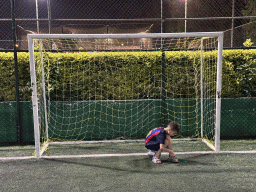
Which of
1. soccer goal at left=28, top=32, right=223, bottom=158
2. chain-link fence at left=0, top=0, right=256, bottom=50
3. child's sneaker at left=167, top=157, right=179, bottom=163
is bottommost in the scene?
child's sneaker at left=167, top=157, right=179, bottom=163

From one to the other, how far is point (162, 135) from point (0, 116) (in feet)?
11.1

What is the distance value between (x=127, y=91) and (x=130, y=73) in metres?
0.41

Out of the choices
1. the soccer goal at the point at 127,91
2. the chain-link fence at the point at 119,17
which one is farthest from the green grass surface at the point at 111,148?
the chain-link fence at the point at 119,17

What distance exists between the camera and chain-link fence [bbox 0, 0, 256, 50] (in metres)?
5.14

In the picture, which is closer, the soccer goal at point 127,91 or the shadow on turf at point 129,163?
the shadow on turf at point 129,163

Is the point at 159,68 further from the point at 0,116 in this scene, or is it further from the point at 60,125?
the point at 0,116

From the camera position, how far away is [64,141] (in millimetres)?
4863

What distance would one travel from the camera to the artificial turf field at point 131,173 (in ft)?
9.12

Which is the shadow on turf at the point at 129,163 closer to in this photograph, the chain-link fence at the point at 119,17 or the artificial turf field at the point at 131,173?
the artificial turf field at the point at 131,173

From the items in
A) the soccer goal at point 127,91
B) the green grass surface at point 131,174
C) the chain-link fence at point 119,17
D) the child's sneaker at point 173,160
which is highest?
the chain-link fence at point 119,17

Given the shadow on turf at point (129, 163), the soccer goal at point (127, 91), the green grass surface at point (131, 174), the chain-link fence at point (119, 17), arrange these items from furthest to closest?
the chain-link fence at point (119, 17)
the soccer goal at point (127, 91)
the shadow on turf at point (129, 163)
the green grass surface at point (131, 174)

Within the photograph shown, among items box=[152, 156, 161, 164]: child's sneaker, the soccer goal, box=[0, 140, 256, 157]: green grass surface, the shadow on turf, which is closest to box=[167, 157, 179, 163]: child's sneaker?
the shadow on turf

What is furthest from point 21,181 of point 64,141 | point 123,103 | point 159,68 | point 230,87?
point 230,87

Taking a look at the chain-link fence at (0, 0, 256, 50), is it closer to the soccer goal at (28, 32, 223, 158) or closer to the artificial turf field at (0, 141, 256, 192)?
the soccer goal at (28, 32, 223, 158)
